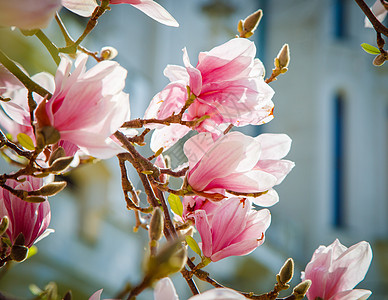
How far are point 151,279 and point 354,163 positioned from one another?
5.59 meters

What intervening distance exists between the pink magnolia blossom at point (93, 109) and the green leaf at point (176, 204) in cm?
9

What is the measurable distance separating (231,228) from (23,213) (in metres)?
0.14

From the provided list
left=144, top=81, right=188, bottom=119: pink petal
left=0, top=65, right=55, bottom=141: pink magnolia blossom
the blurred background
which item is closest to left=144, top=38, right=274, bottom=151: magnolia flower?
left=144, top=81, right=188, bottom=119: pink petal

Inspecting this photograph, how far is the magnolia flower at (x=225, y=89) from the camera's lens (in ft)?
0.98

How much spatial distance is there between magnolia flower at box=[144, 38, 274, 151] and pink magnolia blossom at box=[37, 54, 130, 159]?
2.8 inches

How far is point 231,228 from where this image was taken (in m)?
0.31

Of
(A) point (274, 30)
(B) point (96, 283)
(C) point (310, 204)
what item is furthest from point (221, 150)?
(A) point (274, 30)

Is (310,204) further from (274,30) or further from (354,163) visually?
(274,30)

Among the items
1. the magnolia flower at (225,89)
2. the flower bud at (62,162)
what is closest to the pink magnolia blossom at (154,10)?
the magnolia flower at (225,89)

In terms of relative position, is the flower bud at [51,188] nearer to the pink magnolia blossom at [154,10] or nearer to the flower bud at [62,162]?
the flower bud at [62,162]

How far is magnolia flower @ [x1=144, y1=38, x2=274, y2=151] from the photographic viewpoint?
299mm

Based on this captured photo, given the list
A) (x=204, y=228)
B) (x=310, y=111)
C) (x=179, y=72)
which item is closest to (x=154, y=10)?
(x=179, y=72)

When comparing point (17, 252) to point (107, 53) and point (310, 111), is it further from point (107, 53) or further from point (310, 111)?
point (310, 111)

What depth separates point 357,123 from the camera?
5.46 metres
